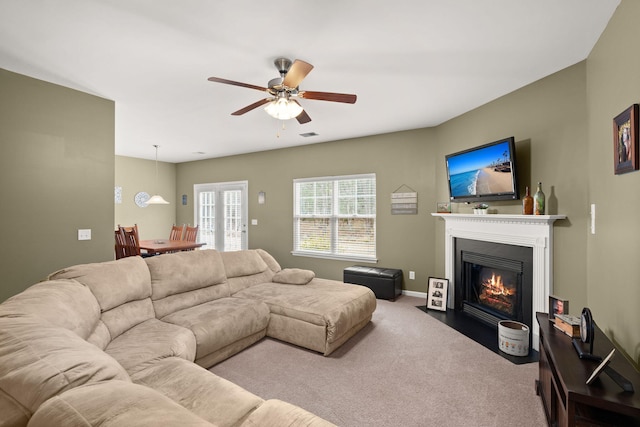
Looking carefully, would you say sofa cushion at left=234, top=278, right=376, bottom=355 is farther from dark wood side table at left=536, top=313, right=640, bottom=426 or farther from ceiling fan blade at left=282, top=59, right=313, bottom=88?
ceiling fan blade at left=282, top=59, right=313, bottom=88

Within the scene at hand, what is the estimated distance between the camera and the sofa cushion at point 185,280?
282 centimetres

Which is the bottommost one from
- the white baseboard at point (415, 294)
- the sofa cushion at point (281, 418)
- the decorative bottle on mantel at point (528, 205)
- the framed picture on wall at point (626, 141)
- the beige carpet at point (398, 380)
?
the beige carpet at point (398, 380)

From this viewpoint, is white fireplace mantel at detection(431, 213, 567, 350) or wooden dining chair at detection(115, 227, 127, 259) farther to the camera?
wooden dining chair at detection(115, 227, 127, 259)

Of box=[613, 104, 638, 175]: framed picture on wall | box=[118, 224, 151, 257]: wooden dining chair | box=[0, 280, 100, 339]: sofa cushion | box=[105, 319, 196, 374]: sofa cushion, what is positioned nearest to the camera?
box=[0, 280, 100, 339]: sofa cushion

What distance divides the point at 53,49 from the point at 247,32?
1.63 metres

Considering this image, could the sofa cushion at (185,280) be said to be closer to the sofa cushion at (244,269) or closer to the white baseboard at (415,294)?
the sofa cushion at (244,269)

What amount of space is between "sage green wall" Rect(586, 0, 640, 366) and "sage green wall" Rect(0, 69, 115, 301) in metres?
4.63

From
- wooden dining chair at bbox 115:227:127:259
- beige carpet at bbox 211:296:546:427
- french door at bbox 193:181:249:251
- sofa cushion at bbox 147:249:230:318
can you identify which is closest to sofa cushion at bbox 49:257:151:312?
sofa cushion at bbox 147:249:230:318

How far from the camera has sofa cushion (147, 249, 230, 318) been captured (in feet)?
9.25

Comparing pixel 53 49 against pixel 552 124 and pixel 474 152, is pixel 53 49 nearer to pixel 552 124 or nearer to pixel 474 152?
pixel 474 152

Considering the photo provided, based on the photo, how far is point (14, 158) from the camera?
284cm

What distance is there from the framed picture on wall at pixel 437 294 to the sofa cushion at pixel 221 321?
2.32 m

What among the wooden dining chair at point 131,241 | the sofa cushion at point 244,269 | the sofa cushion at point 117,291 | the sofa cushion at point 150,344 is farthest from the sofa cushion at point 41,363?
the wooden dining chair at point 131,241

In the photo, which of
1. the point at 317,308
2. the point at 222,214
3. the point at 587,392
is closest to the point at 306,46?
the point at 317,308
